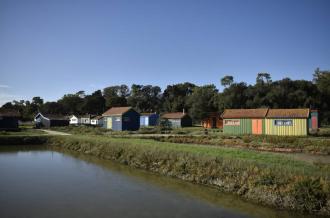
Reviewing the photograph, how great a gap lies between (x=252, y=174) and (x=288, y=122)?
25.1 meters

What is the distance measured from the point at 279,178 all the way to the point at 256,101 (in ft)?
172

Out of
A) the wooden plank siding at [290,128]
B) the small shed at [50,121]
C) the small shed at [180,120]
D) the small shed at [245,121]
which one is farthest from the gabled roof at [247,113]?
the small shed at [50,121]

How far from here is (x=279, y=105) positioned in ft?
206

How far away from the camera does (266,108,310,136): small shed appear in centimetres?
3484

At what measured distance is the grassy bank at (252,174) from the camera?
10.8 m

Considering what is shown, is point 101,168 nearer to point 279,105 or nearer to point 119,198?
point 119,198

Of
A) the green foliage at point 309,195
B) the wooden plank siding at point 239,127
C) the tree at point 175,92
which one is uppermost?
the tree at point 175,92

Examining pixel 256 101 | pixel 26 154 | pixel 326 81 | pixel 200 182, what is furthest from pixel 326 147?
pixel 256 101

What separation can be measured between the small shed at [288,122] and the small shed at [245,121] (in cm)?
92

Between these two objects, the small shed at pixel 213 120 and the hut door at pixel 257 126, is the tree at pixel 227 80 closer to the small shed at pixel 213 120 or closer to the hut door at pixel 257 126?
the small shed at pixel 213 120

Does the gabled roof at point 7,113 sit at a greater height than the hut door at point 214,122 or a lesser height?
greater

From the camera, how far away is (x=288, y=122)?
1414 inches

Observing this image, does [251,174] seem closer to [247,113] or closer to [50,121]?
[247,113]

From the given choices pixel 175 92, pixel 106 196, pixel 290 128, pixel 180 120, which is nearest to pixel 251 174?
pixel 106 196
